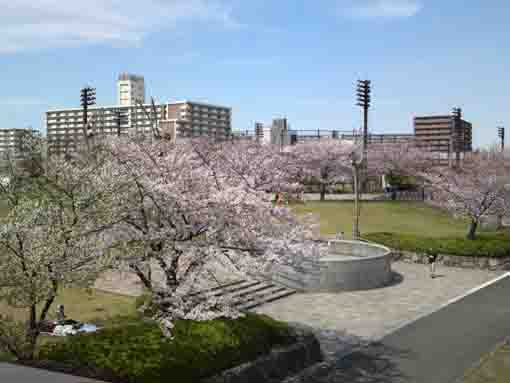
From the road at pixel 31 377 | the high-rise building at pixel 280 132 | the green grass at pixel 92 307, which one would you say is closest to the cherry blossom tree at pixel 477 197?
the green grass at pixel 92 307

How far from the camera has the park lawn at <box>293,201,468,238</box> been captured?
119ft

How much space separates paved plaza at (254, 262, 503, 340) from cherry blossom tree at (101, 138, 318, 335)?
16.6 ft

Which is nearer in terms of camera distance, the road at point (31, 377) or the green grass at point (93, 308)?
the road at point (31, 377)

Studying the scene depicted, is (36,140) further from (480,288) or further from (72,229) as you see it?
(480,288)

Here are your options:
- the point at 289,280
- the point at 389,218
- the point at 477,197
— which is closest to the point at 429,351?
the point at 289,280

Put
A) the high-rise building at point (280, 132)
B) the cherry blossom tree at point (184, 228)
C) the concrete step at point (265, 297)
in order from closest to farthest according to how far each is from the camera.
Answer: the cherry blossom tree at point (184, 228) < the concrete step at point (265, 297) < the high-rise building at point (280, 132)

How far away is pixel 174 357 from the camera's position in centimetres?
958

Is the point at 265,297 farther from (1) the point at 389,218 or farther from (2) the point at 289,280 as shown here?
(1) the point at 389,218

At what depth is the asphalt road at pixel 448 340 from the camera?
1289 centimetres

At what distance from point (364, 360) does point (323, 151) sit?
4522cm

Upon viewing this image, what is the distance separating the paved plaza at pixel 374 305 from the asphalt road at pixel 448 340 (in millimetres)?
738

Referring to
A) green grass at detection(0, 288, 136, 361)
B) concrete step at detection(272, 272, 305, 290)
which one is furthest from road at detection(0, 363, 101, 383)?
concrete step at detection(272, 272, 305, 290)

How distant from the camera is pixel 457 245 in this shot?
92.2ft

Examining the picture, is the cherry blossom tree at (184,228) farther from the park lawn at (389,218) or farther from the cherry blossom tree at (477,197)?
the park lawn at (389,218)
